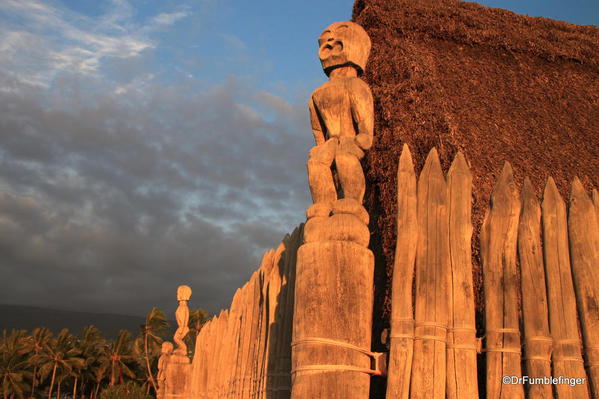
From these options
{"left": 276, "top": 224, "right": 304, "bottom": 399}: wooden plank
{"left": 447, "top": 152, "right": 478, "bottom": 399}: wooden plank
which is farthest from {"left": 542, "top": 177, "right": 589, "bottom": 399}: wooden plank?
{"left": 276, "top": 224, "right": 304, "bottom": 399}: wooden plank

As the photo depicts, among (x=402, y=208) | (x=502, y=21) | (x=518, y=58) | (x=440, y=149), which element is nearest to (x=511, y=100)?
(x=518, y=58)

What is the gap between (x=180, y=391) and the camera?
9.57 m

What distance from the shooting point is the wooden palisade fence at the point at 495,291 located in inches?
110

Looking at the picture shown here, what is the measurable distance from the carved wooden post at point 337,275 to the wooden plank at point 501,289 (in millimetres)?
583

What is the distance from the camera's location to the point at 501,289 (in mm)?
2934

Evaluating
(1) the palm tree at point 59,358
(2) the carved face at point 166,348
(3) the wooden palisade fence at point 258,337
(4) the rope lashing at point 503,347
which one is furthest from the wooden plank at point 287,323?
(1) the palm tree at point 59,358

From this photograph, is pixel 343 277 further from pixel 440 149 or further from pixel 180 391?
pixel 180 391

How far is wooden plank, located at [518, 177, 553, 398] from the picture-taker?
278cm

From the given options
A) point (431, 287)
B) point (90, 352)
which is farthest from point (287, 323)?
point (90, 352)

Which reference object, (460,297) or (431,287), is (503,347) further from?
(431,287)

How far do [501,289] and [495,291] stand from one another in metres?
0.03

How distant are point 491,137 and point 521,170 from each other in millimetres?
575

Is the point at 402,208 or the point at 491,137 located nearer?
the point at 402,208

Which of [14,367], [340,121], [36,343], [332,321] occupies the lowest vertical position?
[332,321]
